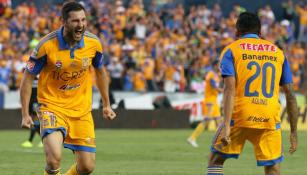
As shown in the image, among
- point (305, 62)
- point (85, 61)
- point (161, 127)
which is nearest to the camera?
point (85, 61)

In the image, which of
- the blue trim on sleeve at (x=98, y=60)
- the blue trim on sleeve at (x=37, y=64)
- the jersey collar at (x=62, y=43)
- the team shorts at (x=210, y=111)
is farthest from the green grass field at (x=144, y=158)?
the jersey collar at (x=62, y=43)

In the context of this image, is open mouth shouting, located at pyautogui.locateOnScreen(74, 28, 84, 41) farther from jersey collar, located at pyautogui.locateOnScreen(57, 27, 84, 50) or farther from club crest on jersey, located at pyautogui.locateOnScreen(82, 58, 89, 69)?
club crest on jersey, located at pyautogui.locateOnScreen(82, 58, 89, 69)

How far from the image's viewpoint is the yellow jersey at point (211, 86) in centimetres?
2539

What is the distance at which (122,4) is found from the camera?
3997cm

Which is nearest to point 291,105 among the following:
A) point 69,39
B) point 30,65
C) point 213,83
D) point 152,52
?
point 69,39

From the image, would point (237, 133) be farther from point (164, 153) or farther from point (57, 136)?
point (164, 153)

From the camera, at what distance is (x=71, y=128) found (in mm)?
11125

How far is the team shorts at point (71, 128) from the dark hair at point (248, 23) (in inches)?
86.0

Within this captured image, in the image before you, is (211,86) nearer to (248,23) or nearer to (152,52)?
(152,52)

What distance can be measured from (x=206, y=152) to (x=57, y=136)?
34.3 feet

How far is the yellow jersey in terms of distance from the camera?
2539cm

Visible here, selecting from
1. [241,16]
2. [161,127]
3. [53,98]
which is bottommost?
[161,127]

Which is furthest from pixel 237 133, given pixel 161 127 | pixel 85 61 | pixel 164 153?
pixel 161 127

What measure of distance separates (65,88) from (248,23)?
2304 millimetres
